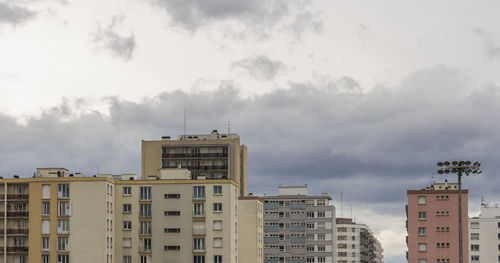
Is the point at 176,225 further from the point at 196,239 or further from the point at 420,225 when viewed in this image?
the point at 420,225

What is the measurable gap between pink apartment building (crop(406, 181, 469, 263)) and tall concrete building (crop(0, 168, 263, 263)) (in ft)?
147

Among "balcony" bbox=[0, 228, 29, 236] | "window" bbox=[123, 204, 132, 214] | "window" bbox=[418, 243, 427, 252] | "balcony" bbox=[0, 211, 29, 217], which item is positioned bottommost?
"window" bbox=[418, 243, 427, 252]

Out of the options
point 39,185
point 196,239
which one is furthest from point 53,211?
point 196,239

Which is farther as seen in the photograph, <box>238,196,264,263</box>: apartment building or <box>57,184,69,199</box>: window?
<box>238,196,264,263</box>: apartment building

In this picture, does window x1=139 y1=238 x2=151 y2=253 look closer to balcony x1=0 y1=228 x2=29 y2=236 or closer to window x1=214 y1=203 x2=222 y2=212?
window x1=214 y1=203 x2=222 y2=212

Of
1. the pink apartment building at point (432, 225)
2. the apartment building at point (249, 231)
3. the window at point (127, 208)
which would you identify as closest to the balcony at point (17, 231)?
the window at point (127, 208)

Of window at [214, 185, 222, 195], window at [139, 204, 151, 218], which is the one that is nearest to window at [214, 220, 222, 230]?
window at [214, 185, 222, 195]

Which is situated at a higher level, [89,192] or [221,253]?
[89,192]

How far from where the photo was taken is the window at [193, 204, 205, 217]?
489 feet

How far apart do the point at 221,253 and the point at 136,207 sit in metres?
16.5

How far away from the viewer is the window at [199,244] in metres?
149

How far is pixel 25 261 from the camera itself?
14300cm

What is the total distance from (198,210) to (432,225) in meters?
56.2

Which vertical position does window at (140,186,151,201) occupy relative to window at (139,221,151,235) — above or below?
above
